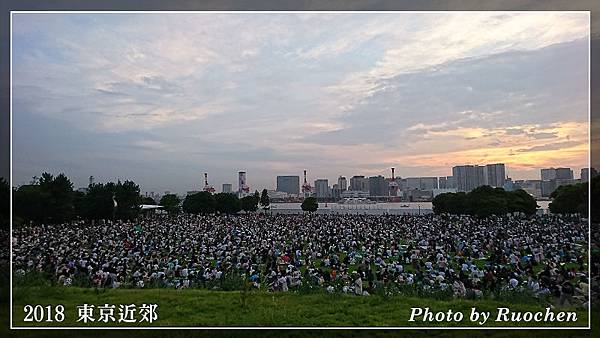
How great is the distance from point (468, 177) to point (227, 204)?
12.4 metres

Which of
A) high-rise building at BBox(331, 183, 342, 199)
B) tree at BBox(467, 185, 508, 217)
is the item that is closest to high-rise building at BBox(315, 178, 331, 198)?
high-rise building at BBox(331, 183, 342, 199)

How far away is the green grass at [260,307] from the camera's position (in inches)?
252

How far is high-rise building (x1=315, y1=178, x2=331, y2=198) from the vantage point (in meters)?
10.9

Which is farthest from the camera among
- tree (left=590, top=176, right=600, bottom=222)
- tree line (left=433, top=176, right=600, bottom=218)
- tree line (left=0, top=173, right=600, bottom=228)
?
tree line (left=0, top=173, right=600, bottom=228)

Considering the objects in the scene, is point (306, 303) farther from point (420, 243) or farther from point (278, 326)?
point (420, 243)

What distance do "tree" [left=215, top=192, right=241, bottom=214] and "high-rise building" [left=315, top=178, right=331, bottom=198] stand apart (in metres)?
8.37

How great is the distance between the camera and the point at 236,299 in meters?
7.20

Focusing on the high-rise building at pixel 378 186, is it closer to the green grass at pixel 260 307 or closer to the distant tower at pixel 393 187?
the distant tower at pixel 393 187

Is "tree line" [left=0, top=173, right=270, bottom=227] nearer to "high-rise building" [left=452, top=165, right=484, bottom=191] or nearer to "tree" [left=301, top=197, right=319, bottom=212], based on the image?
"tree" [left=301, top=197, right=319, bottom=212]

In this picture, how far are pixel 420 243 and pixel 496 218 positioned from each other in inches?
212

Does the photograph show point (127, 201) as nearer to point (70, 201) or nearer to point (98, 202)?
point (98, 202)
